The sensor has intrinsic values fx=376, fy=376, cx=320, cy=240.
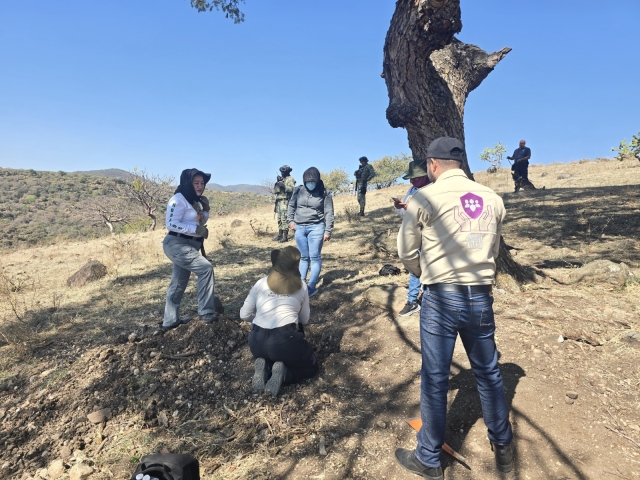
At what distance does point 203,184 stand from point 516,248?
5.53 metres

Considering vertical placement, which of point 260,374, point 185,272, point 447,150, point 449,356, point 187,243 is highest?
point 447,150

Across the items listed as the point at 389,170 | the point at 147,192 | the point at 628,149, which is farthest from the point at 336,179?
the point at 628,149

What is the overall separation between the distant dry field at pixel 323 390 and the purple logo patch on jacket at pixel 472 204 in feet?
4.83

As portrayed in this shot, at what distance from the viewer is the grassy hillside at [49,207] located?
934 inches

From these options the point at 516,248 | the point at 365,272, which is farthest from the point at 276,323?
the point at 516,248

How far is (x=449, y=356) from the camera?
197 cm

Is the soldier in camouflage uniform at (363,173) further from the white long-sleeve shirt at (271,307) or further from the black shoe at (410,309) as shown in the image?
the white long-sleeve shirt at (271,307)

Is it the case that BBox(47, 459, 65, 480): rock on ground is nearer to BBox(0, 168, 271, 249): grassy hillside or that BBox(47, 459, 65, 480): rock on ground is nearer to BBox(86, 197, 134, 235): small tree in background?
BBox(0, 168, 271, 249): grassy hillside

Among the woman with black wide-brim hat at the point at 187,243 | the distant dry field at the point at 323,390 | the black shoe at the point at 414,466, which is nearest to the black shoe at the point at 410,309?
the distant dry field at the point at 323,390

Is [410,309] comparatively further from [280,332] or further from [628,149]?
[628,149]

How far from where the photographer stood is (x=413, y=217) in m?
1.97

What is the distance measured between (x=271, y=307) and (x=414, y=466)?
5.32 feet

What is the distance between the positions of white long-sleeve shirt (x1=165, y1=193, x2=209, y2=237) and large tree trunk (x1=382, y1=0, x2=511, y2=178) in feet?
8.60

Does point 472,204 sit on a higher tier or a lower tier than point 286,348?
higher
